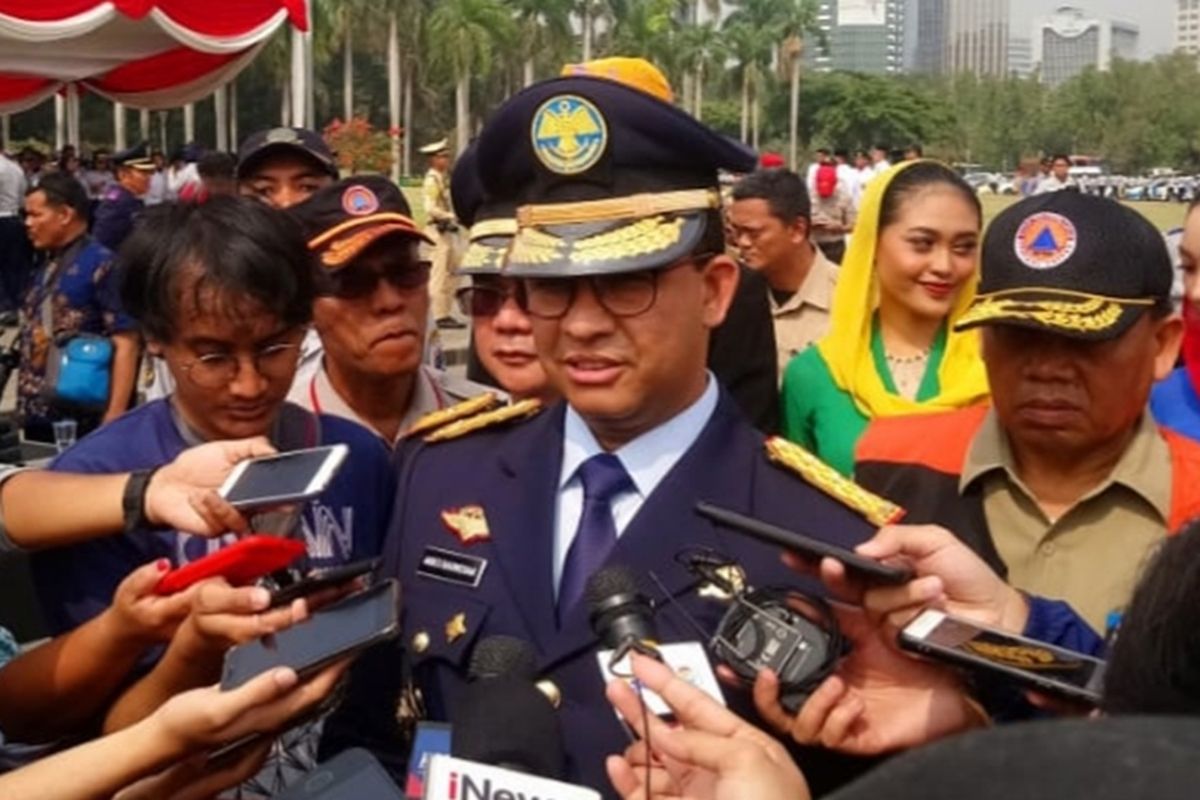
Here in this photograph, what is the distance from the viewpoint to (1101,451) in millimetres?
2268

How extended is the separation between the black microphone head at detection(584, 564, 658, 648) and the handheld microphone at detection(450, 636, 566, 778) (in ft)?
0.37

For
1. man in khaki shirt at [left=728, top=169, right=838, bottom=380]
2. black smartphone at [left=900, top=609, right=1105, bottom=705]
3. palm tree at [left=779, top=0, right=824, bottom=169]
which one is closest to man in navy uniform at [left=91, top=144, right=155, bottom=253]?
man in khaki shirt at [left=728, top=169, right=838, bottom=380]

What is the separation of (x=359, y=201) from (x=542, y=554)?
1407 millimetres

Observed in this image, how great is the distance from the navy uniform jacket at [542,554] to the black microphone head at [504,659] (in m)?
0.03

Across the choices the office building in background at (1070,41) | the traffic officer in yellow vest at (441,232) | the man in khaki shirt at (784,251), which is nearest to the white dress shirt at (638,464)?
the man in khaki shirt at (784,251)

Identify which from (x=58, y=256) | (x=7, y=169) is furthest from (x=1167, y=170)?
(x=58, y=256)

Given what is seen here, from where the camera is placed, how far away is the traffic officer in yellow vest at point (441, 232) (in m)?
11.3

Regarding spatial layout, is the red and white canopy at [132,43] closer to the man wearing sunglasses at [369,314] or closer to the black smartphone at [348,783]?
the man wearing sunglasses at [369,314]

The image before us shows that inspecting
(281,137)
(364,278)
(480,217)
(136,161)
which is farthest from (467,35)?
(480,217)

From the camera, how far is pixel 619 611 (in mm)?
1716

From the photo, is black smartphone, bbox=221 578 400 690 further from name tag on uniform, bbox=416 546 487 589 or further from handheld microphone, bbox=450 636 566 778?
name tag on uniform, bbox=416 546 487 589

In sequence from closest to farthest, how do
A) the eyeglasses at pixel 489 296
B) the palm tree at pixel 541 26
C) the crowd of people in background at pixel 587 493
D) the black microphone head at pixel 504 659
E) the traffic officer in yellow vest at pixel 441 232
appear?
the crowd of people in background at pixel 587 493
the black microphone head at pixel 504 659
the eyeglasses at pixel 489 296
the traffic officer in yellow vest at pixel 441 232
the palm tree at pixel 541 26

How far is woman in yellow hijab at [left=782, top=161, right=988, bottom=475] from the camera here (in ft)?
11.1

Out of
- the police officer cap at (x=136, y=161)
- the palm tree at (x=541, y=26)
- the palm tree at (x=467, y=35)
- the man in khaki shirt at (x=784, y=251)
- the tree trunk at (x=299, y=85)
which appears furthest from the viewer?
the palm tree at (x=541, y=26)
